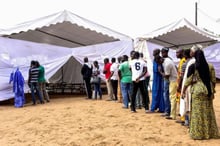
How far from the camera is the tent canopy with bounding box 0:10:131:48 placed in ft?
36.6

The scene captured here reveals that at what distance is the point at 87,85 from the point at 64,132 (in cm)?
580

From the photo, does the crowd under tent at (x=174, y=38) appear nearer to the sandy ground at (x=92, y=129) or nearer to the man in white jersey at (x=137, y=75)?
the sandy ground at (x=92, y=129)

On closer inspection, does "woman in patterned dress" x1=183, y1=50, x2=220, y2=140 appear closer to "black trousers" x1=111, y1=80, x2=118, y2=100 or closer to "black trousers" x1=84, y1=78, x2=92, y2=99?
"black trousers" x1=111, y1=80, x2=118, y2=100

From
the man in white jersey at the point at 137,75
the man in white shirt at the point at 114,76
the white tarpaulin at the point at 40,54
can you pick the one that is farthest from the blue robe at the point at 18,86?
the man in white jersey at the point at 137,75

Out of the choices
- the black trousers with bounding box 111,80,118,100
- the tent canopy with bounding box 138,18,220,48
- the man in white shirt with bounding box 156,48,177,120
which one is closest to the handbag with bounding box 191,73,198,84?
the man in white shirt with bounding box 156,48,177,120

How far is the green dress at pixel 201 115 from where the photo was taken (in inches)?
207

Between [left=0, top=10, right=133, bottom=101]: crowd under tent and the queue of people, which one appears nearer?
the queue of people

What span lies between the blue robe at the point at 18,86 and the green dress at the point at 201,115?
6616 millimetres

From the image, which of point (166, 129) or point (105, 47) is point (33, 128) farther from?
point (105, 47)

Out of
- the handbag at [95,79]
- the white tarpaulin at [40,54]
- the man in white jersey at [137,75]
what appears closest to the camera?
the man in white jersey at [137,75]

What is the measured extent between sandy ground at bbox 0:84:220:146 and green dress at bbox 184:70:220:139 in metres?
0.14

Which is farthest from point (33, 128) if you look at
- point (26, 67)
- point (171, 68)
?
point (26, 67)

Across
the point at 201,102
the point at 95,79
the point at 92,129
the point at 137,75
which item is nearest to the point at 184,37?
the point at 95,79

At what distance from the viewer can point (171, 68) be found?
6.91m
